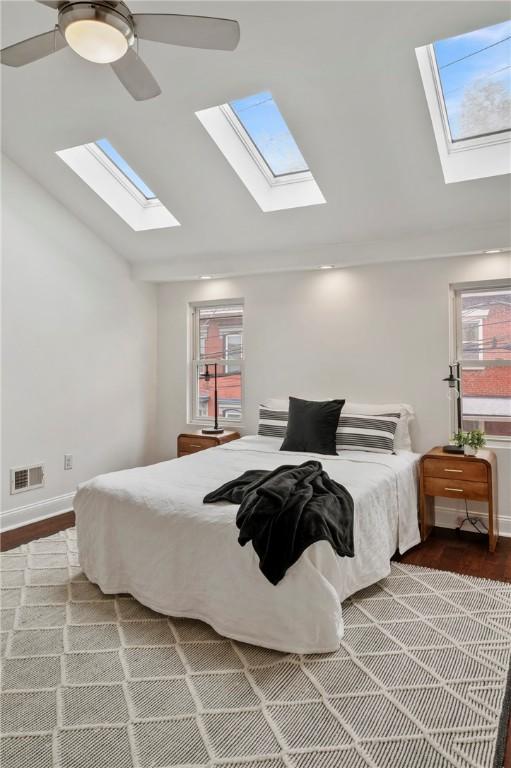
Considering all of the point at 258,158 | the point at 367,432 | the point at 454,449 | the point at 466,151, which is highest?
the point at 258,158

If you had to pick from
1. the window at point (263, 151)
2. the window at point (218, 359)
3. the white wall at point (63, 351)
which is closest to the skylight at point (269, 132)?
Answer: the window at point (263, 151)

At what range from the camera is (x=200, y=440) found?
4781 millimetres

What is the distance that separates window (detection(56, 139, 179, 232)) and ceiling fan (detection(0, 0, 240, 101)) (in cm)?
178

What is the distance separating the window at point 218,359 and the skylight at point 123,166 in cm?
132

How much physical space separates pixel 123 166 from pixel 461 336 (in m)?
3.26

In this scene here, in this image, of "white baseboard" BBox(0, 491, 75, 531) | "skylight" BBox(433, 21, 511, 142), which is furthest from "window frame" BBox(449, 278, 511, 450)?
"white baseboard" BBox(0, 491, 75, 531)

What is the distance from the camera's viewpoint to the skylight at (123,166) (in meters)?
4.07

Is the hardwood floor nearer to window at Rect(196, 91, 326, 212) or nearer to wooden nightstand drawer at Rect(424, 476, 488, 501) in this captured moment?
wooden nightstand drawer at Rect(424, 476, 488, 501)

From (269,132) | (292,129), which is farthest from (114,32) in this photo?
(269,132)

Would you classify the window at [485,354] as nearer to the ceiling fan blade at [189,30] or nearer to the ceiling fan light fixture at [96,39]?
the ceiling fan blade at [189,30]

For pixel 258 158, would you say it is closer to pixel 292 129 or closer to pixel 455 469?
pixel 292 129

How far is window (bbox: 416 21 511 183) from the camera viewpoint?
279cm

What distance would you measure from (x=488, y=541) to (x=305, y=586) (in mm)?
2095

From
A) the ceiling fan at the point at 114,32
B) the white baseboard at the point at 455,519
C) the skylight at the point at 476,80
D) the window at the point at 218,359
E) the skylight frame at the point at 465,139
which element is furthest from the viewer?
the window at the point at 218,359
